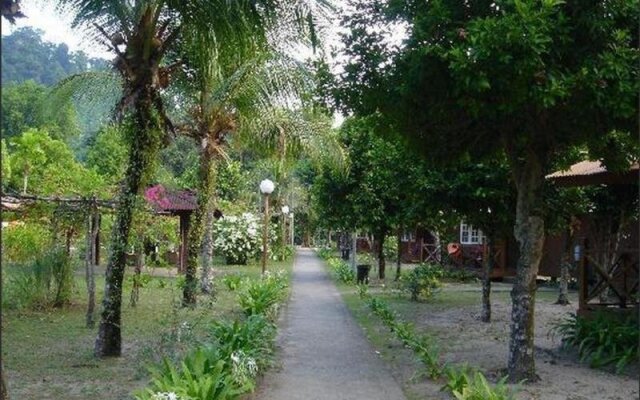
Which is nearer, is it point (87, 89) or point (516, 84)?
point (516, 84)

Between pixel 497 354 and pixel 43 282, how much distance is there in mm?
9397

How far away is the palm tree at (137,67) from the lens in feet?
28.3

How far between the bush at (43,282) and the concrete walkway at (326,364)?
4.77m

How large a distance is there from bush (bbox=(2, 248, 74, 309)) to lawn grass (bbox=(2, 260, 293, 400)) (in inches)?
11.0

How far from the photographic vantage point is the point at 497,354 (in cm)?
1086

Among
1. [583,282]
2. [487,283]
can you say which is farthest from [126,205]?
[487,283]

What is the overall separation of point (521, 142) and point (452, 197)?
21.2 feet

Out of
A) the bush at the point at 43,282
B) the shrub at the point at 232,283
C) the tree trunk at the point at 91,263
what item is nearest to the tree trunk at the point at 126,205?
the tree trunk at the point at 91,263

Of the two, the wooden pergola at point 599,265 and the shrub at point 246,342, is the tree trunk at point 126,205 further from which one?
the wooden pergola at point 599,265

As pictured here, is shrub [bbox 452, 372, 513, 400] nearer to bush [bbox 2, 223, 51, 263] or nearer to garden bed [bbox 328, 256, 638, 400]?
garden bed [bbox 328, 256, 638, 400]

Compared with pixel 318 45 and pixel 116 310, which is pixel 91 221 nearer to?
pixel 116 310

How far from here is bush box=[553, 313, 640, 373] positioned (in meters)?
9.70

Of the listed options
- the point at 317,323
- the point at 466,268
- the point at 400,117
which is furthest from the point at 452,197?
the point at 466,268

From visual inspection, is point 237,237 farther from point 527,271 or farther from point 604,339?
point 527,271
